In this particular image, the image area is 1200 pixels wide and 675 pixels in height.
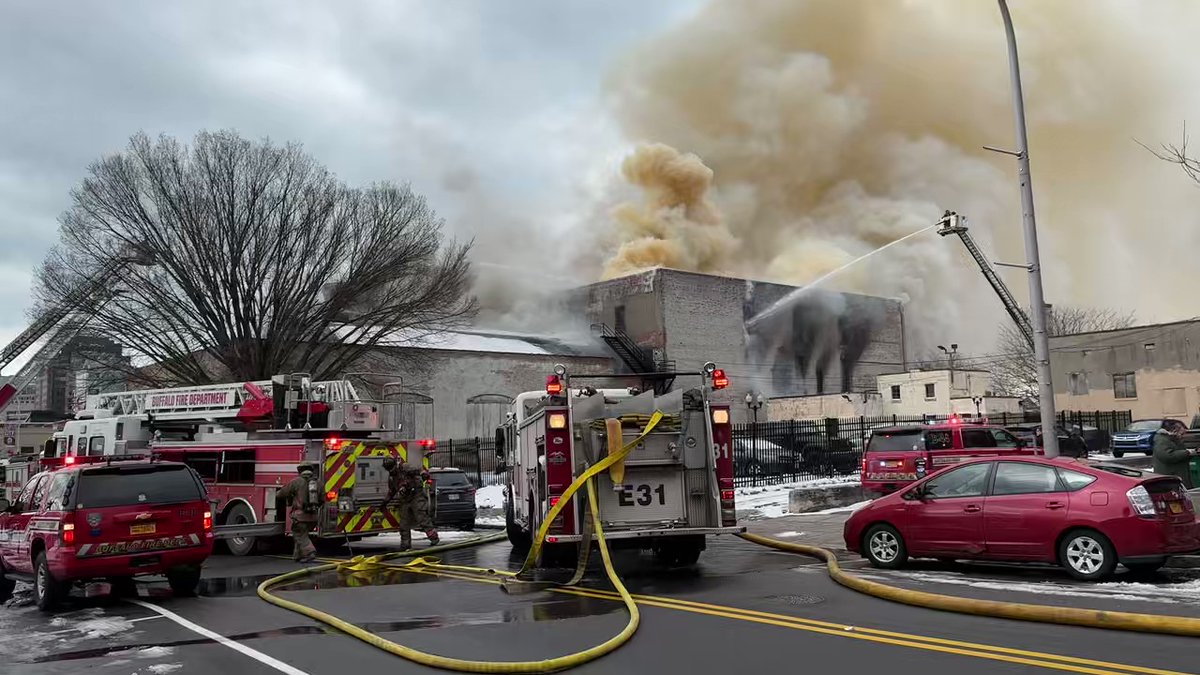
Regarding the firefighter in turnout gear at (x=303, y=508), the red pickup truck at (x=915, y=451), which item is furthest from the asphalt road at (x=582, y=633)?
the red pickup truck at (x=915, y=451)

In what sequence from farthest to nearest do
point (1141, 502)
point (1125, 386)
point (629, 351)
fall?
point (629, 351), point (1125, 386), point (1141, 502)

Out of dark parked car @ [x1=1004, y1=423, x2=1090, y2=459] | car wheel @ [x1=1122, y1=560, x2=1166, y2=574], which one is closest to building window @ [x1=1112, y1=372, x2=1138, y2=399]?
dark parked car @ [x1=1004, y1=423, x2=1090, y2=459]

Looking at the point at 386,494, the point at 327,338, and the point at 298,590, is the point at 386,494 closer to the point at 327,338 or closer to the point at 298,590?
the point at 298,590

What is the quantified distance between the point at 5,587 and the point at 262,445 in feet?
13.8

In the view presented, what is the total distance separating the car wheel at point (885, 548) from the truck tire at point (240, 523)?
998 centimetres

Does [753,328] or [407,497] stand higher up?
[753,328]

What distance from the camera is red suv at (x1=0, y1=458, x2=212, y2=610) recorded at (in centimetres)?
1011

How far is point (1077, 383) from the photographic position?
47.5 meters

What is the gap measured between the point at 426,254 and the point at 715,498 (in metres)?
20.9

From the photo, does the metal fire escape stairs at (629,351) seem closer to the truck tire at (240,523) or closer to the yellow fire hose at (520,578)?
the truck tire at (240,523)

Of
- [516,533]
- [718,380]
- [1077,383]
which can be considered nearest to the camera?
[718,380]

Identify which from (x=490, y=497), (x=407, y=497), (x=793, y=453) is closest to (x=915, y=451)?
(x=793, y=453)

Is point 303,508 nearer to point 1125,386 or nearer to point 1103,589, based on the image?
point 1103,589

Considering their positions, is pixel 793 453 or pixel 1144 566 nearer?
pixel 1144 566
